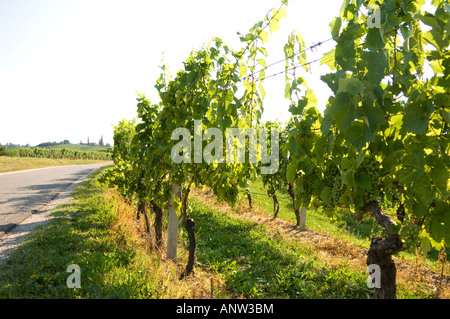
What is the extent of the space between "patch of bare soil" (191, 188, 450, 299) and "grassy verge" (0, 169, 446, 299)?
0.03m

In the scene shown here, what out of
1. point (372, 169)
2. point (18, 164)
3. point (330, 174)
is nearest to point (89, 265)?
point (330, 174)

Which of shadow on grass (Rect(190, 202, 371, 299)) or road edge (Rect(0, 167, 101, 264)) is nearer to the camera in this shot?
shadow on grass (Rect(190, 202, 371, 299))

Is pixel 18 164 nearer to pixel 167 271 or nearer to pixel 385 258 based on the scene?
pixel 167 271

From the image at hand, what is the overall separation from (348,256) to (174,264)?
375 centimetres

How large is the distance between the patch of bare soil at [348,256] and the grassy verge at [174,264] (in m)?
0.03

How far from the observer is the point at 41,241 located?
449 cm

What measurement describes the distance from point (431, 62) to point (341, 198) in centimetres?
96

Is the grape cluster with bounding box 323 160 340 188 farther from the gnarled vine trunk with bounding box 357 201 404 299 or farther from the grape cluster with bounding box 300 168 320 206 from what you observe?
the gnarled vine trunk with bounding box 357 201 404 299

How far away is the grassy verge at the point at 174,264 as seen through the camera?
3.13 metres

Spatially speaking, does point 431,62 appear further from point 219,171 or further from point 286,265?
point 286,265

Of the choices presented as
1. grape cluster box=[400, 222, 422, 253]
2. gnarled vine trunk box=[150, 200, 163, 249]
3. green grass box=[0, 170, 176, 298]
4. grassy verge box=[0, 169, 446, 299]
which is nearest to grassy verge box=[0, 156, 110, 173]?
grassy verge box=[0, 169, 446, 299]

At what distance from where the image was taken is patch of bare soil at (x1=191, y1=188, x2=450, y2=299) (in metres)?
4.93

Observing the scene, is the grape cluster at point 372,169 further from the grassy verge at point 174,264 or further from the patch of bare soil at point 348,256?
the patch of bare soil at point 348,256

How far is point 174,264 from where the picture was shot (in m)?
4.59
